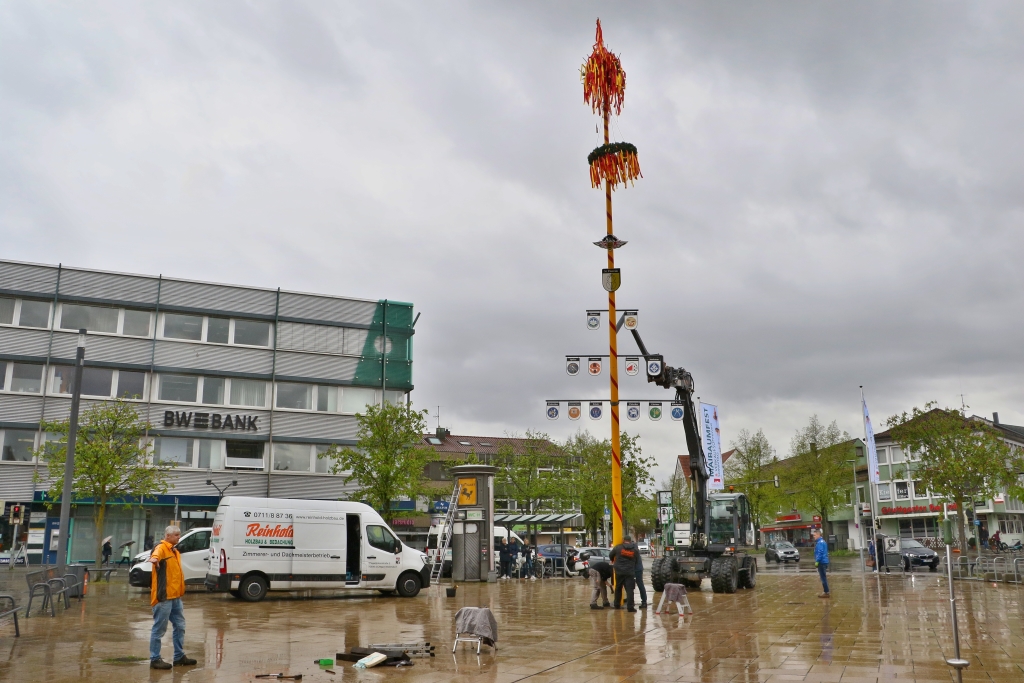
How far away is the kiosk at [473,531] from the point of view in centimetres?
3053

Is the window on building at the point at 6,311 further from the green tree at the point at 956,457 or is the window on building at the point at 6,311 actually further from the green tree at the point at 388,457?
the green tree at the point at 956,457

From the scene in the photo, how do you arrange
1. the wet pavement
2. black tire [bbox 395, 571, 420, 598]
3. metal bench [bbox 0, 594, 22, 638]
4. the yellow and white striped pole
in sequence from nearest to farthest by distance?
the wet pavement
metal bench [bbox 0, 594, 22, 638]
the yellow and white striped pole
black tire [bbox 395, 571, 420, 598]

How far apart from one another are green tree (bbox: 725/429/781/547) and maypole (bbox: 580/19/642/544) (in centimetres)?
4461

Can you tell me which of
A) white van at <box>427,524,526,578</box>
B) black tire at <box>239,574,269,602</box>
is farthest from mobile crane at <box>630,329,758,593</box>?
white van at <box>427,524,526,578</box>

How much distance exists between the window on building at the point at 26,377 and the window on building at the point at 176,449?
6.42 m

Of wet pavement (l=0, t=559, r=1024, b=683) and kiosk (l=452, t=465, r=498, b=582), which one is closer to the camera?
wet pavement (l=0, t=559, r=1024, b=683)

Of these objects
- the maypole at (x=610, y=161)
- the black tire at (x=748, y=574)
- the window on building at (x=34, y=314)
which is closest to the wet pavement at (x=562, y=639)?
the black tire at (x=748, y=574)

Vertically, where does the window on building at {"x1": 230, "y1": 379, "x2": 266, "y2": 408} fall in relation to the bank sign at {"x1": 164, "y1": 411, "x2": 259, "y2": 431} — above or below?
above

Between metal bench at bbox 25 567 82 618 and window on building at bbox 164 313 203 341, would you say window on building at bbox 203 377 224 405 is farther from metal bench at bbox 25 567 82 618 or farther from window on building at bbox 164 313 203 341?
metal bench at bbox 25 567 82 618

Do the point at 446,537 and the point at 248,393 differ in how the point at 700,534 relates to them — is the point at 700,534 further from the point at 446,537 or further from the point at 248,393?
the point at 248,393

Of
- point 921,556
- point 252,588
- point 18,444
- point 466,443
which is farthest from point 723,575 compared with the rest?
point 466,443

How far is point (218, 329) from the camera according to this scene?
4862 cm

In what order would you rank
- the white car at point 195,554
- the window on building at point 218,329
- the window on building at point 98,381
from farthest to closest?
the window on building at point 218,329 → the window on building at point 98,381 → the white car at point 195,554

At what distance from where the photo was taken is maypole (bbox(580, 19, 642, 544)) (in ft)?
70.5
